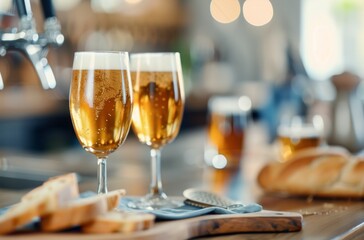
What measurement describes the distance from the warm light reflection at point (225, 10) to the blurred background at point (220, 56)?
13 mm

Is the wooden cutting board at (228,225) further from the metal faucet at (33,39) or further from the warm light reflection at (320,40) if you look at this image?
the warm light reflection at (320,40)

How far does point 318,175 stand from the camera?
1.52 metres

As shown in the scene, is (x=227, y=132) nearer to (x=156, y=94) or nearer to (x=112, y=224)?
(x=156, y=94)

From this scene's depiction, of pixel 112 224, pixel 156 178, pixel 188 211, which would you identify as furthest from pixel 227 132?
pixel 112 224

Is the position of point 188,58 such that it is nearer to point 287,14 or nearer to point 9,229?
point 287,14

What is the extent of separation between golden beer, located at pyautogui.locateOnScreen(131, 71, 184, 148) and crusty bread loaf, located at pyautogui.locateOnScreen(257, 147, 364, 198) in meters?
0.32

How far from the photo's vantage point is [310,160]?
1574 mm

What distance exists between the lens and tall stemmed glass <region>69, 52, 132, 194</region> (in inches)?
44.3

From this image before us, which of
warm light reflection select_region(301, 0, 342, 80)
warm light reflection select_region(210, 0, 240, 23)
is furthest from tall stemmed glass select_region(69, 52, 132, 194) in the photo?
warm light reflection select_region(301, 0, 342, 80)

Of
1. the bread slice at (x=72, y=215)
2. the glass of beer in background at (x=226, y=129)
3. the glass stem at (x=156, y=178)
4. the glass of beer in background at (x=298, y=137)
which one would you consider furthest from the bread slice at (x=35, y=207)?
the glass of beer in background at (x=226, y=129)

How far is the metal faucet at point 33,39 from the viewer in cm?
143

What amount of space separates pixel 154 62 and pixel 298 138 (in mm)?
810

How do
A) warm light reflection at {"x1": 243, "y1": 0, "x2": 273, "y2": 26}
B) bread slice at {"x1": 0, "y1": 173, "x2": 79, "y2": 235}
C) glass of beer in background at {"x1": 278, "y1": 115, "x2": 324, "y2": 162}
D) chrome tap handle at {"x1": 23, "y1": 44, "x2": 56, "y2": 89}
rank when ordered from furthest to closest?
warm light reflection at {"x1": 243, "y1": 0, "x2": 273, "y2": 26}
glass of beer in background at {"x1": 278, "y1": 115, "x2": 324, "y2": 162}
chrome tap handle at {"x1": 23, "y1": 44, "x2": 56, "y2": 89}
bread slice at {"x1": 0, "y1": 173, "x2": 79, "y2": 235}

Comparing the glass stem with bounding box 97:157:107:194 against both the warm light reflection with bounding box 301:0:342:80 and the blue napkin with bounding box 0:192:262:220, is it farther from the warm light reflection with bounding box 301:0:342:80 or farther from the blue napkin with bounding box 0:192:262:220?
the warm light reflection with bounding box 301:0:342:80
